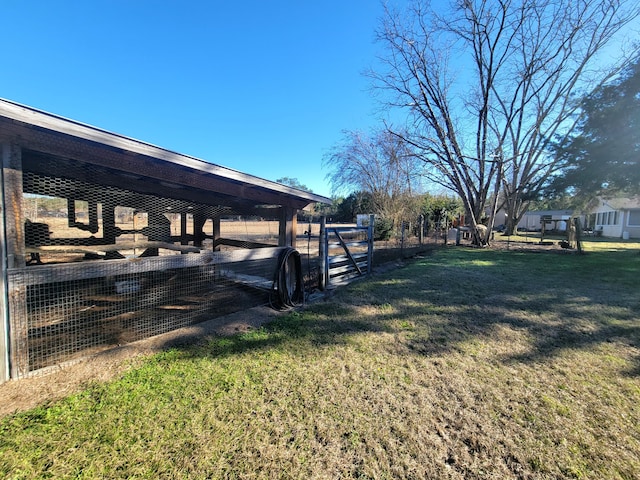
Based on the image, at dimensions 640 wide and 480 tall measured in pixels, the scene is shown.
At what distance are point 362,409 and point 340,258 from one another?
177 inches

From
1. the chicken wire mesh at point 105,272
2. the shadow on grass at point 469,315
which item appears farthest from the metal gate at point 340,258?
the chicken wire mesh at point 105,272

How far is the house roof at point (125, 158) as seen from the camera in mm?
2223

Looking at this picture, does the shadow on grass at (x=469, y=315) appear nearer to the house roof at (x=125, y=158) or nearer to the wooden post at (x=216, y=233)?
the house roof at (x=125, y=158)

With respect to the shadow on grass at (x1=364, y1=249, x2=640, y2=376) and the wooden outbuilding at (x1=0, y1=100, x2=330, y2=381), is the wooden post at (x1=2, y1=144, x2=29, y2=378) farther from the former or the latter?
the shadow on grass at (x1=364, y1=249, x2=640, y2=376)

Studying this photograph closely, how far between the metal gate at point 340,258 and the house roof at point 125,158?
168cm

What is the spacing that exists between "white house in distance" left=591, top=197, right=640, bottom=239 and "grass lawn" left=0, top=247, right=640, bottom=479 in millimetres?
26111

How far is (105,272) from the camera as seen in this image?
272 cm

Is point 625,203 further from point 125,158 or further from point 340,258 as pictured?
point 125,158

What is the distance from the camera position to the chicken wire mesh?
2551mm

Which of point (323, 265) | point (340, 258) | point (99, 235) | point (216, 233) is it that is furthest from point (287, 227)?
point (99, 235)

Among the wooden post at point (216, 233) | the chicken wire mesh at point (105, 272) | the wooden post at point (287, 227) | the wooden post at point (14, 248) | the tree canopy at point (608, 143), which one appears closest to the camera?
the wooden post at point (14, 248)

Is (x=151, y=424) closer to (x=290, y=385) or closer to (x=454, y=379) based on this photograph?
(x=290, y=385)

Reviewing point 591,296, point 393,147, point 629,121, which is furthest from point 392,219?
point 591,296

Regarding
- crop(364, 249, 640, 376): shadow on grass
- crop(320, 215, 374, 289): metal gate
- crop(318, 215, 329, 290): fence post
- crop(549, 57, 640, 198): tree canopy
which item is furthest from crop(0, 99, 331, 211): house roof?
crop(549, 57, 640, 198): tree canopy
